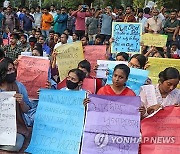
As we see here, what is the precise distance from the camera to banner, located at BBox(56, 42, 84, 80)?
7.60 metres

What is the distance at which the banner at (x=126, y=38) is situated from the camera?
8.73 meters

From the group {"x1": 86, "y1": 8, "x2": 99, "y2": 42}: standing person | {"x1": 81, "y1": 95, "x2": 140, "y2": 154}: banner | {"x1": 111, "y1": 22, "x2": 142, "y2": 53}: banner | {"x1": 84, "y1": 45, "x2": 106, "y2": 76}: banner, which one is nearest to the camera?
{"x1": 81, "y1": 95, "x2": 140, "y2": 154}: banner

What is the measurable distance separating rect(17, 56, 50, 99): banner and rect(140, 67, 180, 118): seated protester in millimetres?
2020

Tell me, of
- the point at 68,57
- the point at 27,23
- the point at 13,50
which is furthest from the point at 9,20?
the point at 68,57

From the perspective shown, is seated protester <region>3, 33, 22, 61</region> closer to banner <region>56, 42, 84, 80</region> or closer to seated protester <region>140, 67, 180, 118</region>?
banner <region>56, 42, 84, 80</region>

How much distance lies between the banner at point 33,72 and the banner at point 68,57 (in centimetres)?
70

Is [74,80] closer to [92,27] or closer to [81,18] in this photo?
[92,27]

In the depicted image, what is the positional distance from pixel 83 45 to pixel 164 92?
476 centimetres

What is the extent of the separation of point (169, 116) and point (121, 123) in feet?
1.77

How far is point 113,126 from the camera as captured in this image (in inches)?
194

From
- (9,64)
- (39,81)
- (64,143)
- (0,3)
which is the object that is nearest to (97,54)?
(39,81)

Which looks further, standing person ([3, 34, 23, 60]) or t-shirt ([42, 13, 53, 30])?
t-shirt ([42, 13, 53, 30])

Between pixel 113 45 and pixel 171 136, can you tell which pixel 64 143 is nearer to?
pixel 171 136

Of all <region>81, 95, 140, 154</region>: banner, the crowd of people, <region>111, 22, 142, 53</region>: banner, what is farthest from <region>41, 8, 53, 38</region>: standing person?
<region>81, 95, 140, 154</region>: banner
